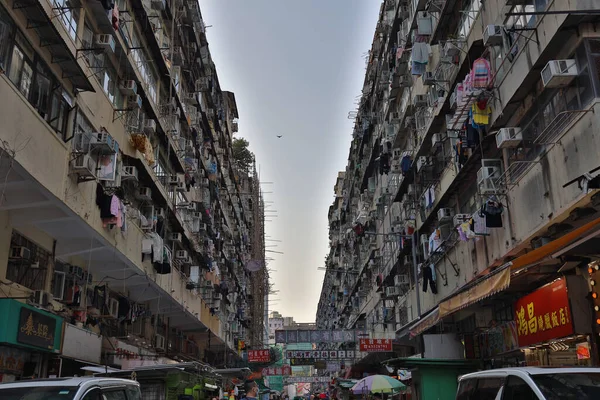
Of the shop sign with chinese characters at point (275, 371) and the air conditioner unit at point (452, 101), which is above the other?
the air conditioner unit at point (452, 101)

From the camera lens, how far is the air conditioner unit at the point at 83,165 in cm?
1134

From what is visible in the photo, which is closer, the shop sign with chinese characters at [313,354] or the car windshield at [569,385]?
the car windshield at [569,385]

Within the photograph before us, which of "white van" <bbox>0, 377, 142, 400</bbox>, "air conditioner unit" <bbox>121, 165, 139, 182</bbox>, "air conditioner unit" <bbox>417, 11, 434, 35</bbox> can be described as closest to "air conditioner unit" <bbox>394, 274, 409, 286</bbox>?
"air conditioner unit" <bbox>417, 11, 434, 35</bbox>

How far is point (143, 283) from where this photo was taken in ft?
57.4

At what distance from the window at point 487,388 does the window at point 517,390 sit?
0.69 feet

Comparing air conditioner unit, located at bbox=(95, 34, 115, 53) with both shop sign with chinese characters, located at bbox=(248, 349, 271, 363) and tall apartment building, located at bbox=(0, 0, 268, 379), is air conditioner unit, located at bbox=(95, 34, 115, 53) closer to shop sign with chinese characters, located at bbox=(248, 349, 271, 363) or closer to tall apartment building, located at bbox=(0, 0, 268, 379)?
tall apartment building, located at bbox=(0, 0, 268, 379)

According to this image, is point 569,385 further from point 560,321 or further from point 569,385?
point 560,321

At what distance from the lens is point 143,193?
17891 mm

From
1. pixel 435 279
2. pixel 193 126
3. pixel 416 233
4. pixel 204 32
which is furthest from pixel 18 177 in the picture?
pixel 204 32

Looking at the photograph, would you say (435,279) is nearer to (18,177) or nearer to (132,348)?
(132,348)

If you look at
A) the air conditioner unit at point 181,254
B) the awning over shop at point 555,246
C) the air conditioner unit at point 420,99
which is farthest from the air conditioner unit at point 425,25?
the air conditioner unit at point 181,254

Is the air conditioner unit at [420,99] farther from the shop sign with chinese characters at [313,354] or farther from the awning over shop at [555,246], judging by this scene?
the shop sign with chinese characters at [313,354]

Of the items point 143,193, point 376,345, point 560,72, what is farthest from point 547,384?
point 376,345

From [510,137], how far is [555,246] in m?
4.05
